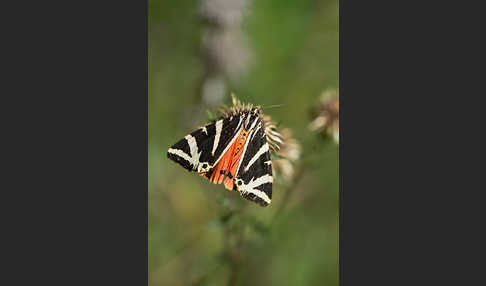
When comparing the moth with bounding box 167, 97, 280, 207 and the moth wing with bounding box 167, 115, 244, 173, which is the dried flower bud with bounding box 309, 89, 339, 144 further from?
the moth wing with bounding box 167, 115, 244, 173

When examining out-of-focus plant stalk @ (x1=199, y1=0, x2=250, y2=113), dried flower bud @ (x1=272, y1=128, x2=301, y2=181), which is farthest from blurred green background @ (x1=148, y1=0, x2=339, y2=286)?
dried flower bud @ (x1=272, y1=128, x2=301, y2=181)

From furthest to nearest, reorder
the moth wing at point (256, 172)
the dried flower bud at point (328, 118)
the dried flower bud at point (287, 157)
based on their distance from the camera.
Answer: the dried flower bud at point (328, 118)
the dried flower bud at point (287, 157)
the moth wing at point (256, 172)

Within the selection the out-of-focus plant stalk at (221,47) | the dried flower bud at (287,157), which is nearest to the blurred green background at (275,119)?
the out-of-focus plant stalk at (221,47)

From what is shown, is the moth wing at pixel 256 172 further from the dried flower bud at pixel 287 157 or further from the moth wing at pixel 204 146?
the dried flower bud at pixel 287 157

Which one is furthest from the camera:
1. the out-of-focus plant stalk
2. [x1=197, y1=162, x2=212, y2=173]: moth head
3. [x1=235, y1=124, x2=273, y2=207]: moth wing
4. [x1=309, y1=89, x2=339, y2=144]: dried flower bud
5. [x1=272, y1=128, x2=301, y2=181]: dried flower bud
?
the out-of-focus plant stalk

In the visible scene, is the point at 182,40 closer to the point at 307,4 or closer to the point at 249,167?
the point at 307,4

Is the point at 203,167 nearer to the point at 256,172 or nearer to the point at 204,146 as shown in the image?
the point at 204,146
